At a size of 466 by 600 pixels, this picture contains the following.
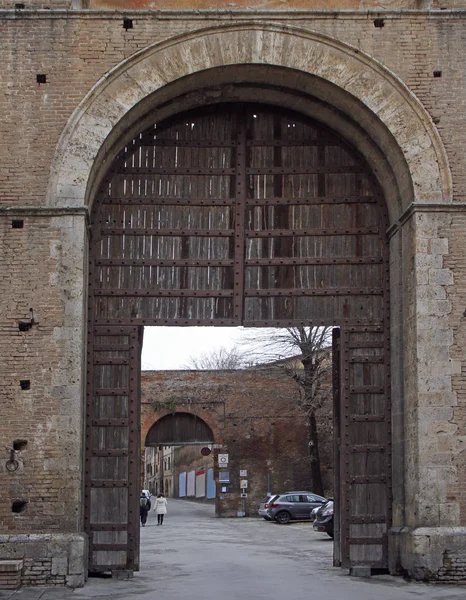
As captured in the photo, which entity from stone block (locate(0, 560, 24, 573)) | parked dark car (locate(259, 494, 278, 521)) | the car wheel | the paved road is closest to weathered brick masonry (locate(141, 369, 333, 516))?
parked dark car (locate(259, 494, 278, 521))

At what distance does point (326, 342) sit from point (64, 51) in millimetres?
25230

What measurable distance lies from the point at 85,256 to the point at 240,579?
16.3ft

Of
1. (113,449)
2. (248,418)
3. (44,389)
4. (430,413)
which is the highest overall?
(44,389)

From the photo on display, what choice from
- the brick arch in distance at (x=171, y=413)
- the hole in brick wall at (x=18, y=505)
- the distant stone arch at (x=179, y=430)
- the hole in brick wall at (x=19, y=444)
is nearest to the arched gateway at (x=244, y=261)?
the hole in brick wall at (x=19, y=444)

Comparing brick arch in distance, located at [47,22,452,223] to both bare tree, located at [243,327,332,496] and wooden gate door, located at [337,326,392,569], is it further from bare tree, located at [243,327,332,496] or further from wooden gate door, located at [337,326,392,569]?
bare tree, located at [243,327,332,496]

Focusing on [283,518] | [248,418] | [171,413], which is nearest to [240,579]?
[283,518]

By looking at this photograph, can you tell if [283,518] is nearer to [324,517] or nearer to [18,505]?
[324,517]

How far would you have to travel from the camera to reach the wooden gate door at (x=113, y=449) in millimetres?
13516

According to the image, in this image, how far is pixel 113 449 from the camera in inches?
540

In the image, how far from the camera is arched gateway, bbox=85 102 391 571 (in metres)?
13.9

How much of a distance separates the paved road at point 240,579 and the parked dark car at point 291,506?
9862 mm

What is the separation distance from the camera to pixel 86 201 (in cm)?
1340

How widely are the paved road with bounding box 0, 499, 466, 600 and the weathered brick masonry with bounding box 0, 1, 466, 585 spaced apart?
1.85ft

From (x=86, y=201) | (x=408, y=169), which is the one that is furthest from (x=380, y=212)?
(x=86, y=201)
